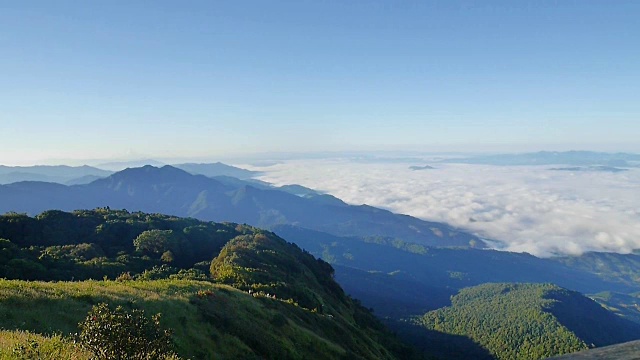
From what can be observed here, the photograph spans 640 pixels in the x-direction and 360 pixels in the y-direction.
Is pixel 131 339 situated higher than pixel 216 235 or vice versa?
pixel 131 339

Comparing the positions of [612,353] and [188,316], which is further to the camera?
[188,316]

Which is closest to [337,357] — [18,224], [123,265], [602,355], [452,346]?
[602,355]

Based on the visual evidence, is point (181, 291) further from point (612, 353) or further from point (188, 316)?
point (612, 353)

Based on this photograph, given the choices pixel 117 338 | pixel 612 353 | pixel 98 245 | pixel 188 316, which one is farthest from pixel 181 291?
pixel 98 245

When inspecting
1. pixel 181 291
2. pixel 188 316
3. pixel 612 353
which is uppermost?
pixel 612 353

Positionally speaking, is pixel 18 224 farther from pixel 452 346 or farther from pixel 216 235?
pixel 452 346

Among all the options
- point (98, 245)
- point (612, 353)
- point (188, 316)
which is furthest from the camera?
point (98, 245)

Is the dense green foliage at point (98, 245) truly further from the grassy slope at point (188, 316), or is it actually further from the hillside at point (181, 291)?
the grassy slope at point (188, 316)
